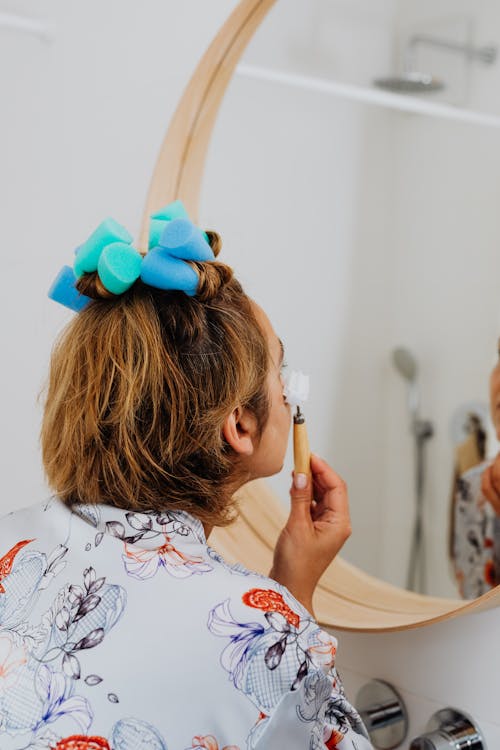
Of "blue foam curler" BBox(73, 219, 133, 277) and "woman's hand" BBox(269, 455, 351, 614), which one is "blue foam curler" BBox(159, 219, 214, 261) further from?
"woman's hand" BBox(269, 455, 351, 614)

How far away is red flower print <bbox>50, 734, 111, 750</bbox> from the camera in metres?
0.70

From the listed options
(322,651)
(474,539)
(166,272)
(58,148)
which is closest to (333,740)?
(322,651)

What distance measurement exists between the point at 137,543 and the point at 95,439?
4.2 inches

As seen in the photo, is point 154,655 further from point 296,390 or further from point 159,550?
point 296,390

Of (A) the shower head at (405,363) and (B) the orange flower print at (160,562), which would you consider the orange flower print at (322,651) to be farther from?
(A) the shower head at (405,363)

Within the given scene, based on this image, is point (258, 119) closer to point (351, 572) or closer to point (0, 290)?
point (0, 290)

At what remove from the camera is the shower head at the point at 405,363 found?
113cm

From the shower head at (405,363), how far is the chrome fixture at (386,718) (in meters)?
0.36

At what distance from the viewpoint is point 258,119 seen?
1.29 meters

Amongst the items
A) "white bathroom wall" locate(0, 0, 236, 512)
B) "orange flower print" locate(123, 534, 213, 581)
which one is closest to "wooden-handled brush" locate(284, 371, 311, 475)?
"orange flower print" locate(123, 534, 213, 581)

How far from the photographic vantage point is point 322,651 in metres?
0.76

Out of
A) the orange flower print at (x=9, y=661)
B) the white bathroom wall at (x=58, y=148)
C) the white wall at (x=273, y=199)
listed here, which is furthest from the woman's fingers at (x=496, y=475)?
the white bathroom wall at (x=58, y=148)

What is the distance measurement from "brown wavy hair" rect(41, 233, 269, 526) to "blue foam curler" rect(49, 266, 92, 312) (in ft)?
0.16

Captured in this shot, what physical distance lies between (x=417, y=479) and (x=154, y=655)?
484 millimetres
